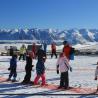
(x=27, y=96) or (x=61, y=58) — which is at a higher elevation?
(x=61, y=58)

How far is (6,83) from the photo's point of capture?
17.7 meters

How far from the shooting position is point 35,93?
14805 millimetres

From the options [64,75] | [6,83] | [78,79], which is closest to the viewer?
[64,75]

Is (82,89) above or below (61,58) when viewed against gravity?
below

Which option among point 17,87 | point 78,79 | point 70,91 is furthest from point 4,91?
point 78,79

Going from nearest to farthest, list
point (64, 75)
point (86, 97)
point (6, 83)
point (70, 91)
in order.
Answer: point (86, 97), point (70, 91), point (64, 75), point (6, 83)

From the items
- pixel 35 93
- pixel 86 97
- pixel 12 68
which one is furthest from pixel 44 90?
pixel 12 68

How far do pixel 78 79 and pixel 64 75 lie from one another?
3.30 meters

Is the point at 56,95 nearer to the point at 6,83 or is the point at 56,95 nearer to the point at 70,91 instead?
the point at 70,91

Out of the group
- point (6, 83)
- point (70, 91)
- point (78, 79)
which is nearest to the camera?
point (70, 91)

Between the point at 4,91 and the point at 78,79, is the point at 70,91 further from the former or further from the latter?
the point at 78,79

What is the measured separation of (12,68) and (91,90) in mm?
4519

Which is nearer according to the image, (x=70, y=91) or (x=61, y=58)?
(x=70, y=91)

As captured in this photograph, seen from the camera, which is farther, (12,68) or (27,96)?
(12,68)
